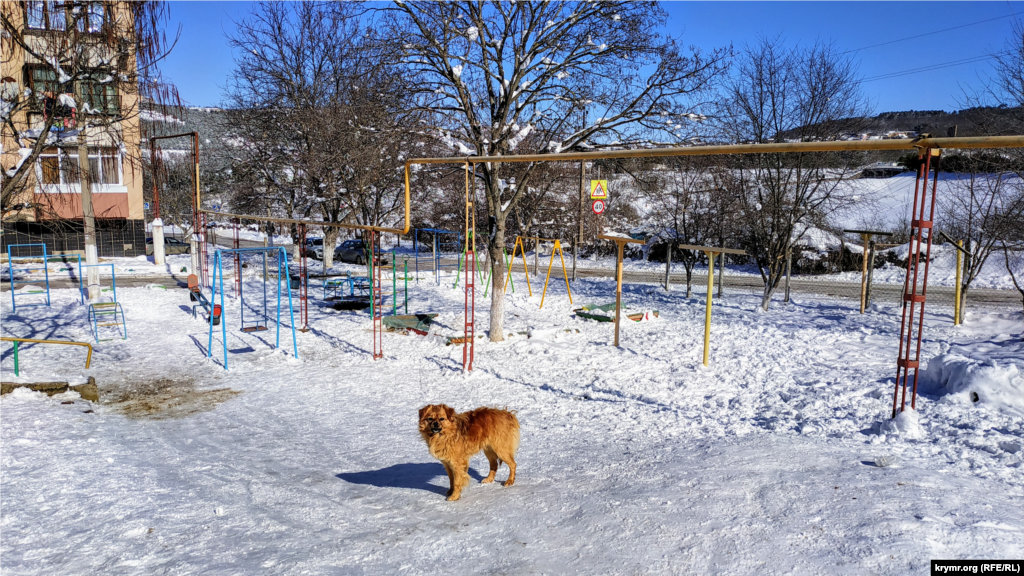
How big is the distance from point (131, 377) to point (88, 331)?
4.31m

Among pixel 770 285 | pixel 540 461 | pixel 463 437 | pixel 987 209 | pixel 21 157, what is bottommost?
pixel 540 461

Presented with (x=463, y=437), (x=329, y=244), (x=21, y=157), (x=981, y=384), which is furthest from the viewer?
(x=329, y=244)

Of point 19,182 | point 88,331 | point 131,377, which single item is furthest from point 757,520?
point 88,331

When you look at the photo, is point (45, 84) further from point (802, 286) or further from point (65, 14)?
point (802, 286)

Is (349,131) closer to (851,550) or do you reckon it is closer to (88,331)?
(88,331)

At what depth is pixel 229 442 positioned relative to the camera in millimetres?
7355

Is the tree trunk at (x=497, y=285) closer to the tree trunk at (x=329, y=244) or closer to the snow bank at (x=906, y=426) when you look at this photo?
the snow bank at (x=906, y=426)

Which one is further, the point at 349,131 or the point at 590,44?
the point at 349,131

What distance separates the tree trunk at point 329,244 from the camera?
26109 mm

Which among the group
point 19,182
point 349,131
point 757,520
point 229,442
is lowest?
point 229,442

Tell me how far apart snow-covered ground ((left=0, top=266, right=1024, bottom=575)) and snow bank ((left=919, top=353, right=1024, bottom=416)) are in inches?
1.0

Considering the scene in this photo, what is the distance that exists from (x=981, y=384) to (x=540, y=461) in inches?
201

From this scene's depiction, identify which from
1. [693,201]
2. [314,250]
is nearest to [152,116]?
[693,201]

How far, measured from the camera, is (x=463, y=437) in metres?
5.16
